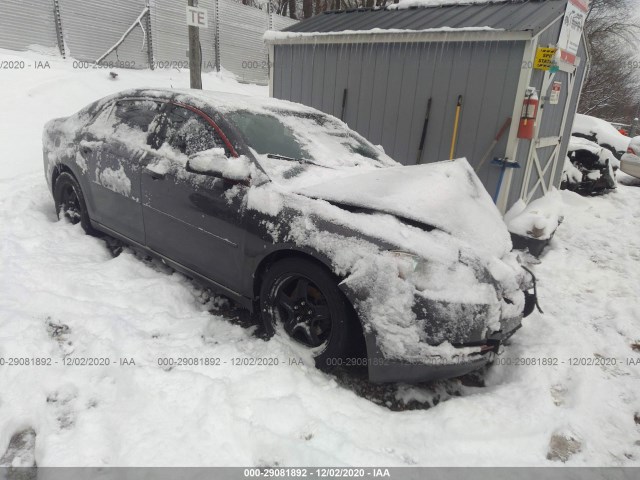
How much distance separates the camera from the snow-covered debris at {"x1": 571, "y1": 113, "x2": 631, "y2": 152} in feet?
35.2

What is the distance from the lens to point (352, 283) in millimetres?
2363

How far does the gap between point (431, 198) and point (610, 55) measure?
1322 inches

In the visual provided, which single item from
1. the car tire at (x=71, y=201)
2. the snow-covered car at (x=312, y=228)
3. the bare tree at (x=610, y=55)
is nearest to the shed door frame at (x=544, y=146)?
the snow-covered car at (x=312, y=228)

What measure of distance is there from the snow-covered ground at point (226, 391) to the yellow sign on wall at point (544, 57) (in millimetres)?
2849

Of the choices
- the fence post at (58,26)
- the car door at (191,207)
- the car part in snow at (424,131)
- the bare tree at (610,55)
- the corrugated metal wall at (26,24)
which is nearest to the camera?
the car door at (191,207)

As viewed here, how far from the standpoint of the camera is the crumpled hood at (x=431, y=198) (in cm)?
259

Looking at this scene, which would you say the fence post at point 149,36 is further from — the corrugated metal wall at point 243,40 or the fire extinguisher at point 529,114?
the fire extinguisher at point 529,114

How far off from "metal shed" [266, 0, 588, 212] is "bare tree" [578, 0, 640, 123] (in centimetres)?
2321

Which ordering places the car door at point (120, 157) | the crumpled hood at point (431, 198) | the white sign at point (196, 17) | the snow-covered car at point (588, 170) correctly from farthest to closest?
the snow-covered car at point (588, 170) → the white sign at point (196, 17) → the car door at point (120, 157) → the crumpled hood at point (431, 198)

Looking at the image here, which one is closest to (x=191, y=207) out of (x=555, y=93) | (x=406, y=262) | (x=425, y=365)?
(x=406, y=262)

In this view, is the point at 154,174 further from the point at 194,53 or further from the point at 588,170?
the point at 588,170

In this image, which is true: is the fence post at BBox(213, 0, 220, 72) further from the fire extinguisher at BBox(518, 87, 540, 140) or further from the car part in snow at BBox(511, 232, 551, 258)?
the car part in snow at BBox(511, 232, 551, 258)

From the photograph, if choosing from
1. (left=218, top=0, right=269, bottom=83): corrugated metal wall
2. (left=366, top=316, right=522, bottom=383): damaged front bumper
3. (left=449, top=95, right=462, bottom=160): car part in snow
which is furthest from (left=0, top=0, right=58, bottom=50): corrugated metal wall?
(left=366, top=316, right=522, bottom=383): damaged front bumper

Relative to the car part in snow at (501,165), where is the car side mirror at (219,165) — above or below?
above
